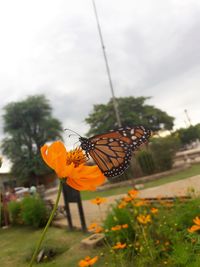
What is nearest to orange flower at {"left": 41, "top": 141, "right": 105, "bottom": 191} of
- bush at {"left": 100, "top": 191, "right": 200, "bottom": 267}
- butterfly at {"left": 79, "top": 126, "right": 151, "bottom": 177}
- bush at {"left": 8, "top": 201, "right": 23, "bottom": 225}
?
butterfly at {"left": 79, "top": 126, "right": 151, "bottom": 177}

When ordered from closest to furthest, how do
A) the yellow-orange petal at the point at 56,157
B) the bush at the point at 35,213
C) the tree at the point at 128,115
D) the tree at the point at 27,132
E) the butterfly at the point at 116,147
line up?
Answer: the yellow-orange petal at the point at 56,157
the butterfly at the point at 116,147
the bush at the point at 35,213
the tree at the point at 27,132
the tree at the point at 128,115

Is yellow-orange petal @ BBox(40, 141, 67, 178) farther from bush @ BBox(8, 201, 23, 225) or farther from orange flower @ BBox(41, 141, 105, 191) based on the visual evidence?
bush @ BBox(8, 201, 23, 225)

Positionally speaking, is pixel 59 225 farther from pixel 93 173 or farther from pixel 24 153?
pixel 24 153

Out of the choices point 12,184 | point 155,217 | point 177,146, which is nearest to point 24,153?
point 12,184

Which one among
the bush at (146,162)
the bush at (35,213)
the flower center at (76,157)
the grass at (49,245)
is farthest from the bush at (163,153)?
the flower center at (76,157)

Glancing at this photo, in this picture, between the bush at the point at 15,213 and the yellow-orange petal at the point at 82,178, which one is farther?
the bush at the point at 15,213

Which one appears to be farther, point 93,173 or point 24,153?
point 24,153

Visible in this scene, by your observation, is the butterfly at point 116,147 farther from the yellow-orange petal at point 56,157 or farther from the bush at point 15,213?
the bush at point 15,213
